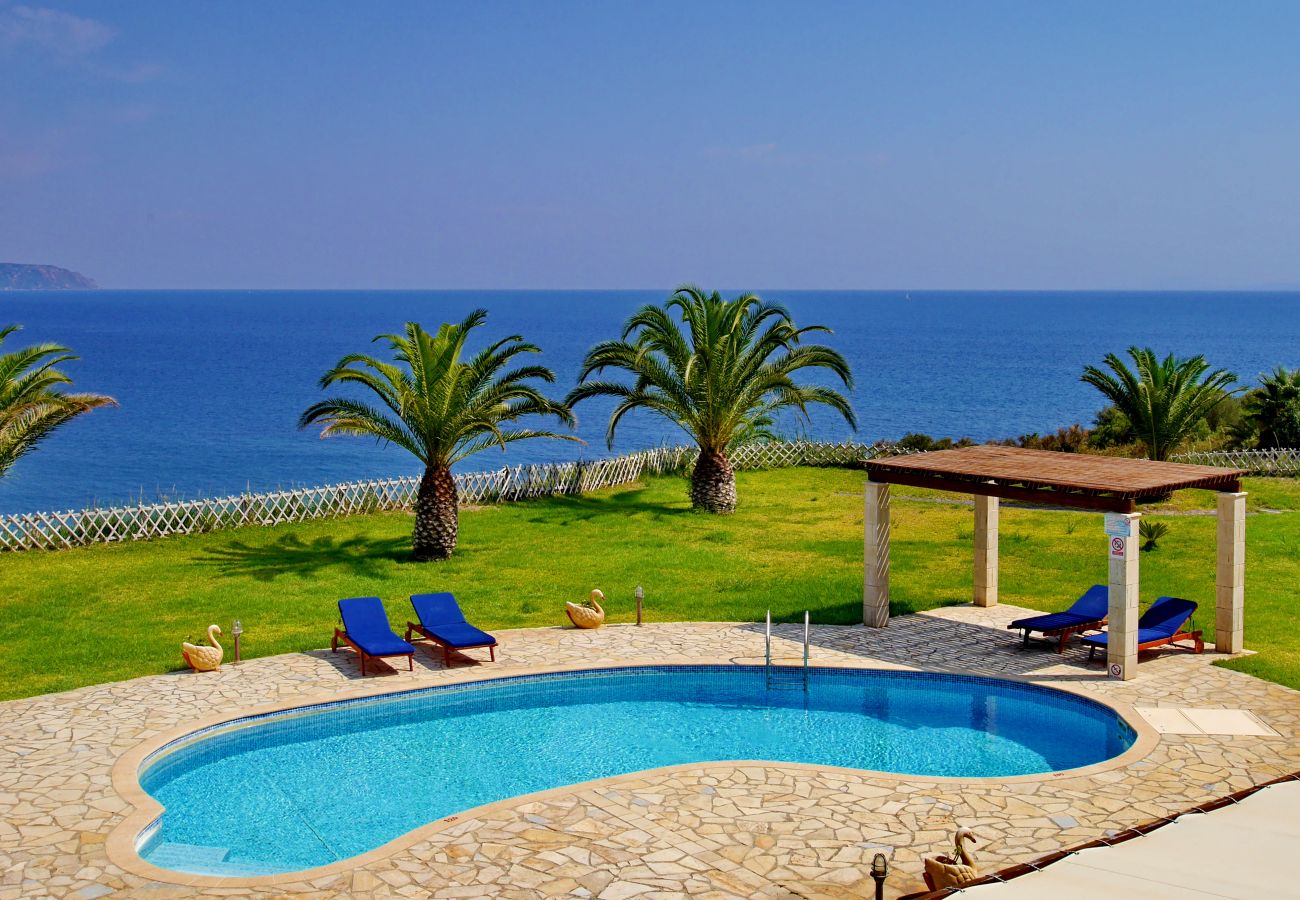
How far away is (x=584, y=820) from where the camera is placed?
34.6ft

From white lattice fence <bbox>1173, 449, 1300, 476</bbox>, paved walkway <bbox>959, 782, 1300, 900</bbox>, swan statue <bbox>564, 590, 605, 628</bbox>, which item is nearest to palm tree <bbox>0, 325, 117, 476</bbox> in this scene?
swan statue <bbox>564, 590, 605, 628</bbox>

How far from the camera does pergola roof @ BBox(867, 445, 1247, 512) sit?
14.7 m

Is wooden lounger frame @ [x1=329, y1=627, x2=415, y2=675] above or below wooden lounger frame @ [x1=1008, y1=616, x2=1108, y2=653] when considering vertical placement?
below

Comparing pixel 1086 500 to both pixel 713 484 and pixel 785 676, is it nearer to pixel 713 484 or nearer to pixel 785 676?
pixel 785 676

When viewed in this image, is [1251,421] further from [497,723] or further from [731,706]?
[497,723]

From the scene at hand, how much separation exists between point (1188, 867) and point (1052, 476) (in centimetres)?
831

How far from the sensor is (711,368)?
89.4ft

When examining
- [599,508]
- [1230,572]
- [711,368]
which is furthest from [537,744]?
[711,368]

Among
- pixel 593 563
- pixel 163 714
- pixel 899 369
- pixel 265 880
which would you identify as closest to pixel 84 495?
pixel 593 563

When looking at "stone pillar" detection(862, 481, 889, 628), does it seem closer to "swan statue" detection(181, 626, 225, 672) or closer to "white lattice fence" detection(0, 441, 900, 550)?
"swan statue" detection(181, 626, 225, 672)

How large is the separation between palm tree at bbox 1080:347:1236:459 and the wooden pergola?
45.1 feet

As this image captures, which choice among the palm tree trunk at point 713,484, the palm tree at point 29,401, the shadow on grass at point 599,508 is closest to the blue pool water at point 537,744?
the palm tree at point 29,401

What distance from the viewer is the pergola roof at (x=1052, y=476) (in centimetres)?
1473

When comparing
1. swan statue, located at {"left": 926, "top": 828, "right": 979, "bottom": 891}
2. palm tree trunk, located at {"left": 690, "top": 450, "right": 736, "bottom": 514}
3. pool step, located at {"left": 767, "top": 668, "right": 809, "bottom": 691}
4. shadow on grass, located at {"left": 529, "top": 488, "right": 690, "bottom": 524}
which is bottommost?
pool step, located at {"left": 767, "top": 668, "right": 809, "bottom": 691}
